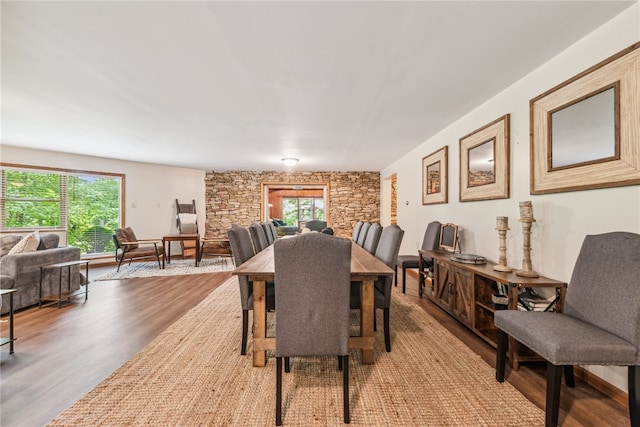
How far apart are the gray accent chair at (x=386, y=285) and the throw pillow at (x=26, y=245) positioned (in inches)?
158

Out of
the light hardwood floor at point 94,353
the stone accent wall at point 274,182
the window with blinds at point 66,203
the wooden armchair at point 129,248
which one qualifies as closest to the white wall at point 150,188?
the window with blinds at point 66,203

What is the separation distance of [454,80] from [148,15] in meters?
2.36

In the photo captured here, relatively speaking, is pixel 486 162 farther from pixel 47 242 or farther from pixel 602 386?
pixel 47 242

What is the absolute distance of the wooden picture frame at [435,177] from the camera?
3792mm

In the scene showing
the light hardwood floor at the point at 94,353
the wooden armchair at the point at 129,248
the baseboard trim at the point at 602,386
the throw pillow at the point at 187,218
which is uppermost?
the throw pillow at the point at 187,218

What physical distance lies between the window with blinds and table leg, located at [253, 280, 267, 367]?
5.75m

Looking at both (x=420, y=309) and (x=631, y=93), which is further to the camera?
(x=420, y=309)

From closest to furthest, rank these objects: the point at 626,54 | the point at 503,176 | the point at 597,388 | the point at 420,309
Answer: the point at 626,54 → the point at 597,388 → the point at 503,176 → the point at 420,309

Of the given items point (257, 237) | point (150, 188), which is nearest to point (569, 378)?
point (257, 237)

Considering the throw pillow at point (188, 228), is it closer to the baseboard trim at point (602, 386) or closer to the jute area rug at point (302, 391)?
the jute area rug at point (302, 391)

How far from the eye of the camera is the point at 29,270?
10.3ft

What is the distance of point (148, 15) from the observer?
1.61 meters

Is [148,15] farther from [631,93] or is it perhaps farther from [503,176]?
[503,176]

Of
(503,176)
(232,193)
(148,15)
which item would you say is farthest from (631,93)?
(232,193)
